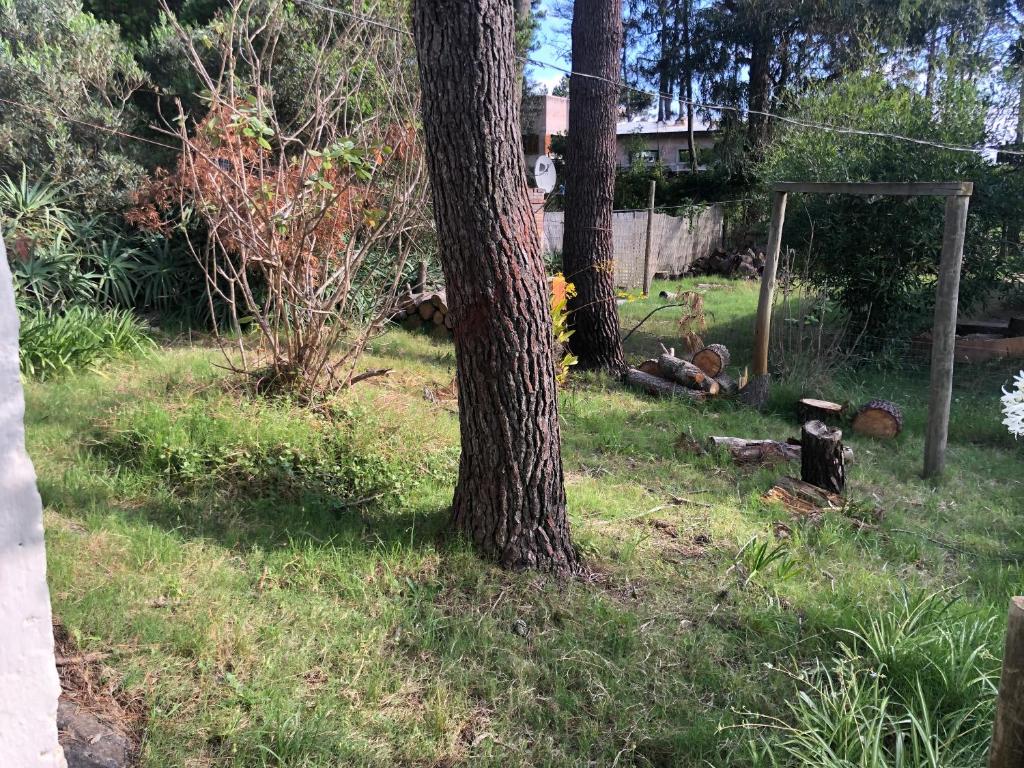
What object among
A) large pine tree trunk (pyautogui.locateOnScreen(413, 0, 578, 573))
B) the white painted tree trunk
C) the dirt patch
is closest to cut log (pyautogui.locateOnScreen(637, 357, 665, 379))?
large pine tree trunk (pyautogui.locateOnScreen(413, 0, 578, 573))

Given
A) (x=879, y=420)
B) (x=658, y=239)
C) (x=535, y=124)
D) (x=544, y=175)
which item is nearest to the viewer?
(x=879, y=420)

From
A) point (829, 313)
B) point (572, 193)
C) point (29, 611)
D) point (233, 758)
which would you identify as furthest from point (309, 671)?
point (829, 313)

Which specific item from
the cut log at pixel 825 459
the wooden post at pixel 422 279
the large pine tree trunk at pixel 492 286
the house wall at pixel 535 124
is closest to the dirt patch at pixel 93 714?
the large pine tree trunk at pixel 492 286

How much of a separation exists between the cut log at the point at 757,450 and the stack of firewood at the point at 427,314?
173 inches

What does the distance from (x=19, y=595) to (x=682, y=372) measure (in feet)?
20.8

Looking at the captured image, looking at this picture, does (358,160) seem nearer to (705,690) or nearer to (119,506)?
(119,506)

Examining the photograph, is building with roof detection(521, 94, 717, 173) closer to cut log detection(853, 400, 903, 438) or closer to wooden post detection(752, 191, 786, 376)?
wooden post detection(752, 191, 786, 376)

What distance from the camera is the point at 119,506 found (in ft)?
13.0

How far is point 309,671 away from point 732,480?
331 cm

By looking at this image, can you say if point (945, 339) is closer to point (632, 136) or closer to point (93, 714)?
point (93, 714)

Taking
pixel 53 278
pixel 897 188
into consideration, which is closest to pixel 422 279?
pixel 53 278

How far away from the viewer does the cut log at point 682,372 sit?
7.46 m

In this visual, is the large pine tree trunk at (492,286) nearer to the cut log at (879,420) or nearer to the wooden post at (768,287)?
the cut log at (879,420)

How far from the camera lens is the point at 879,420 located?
6625mm
